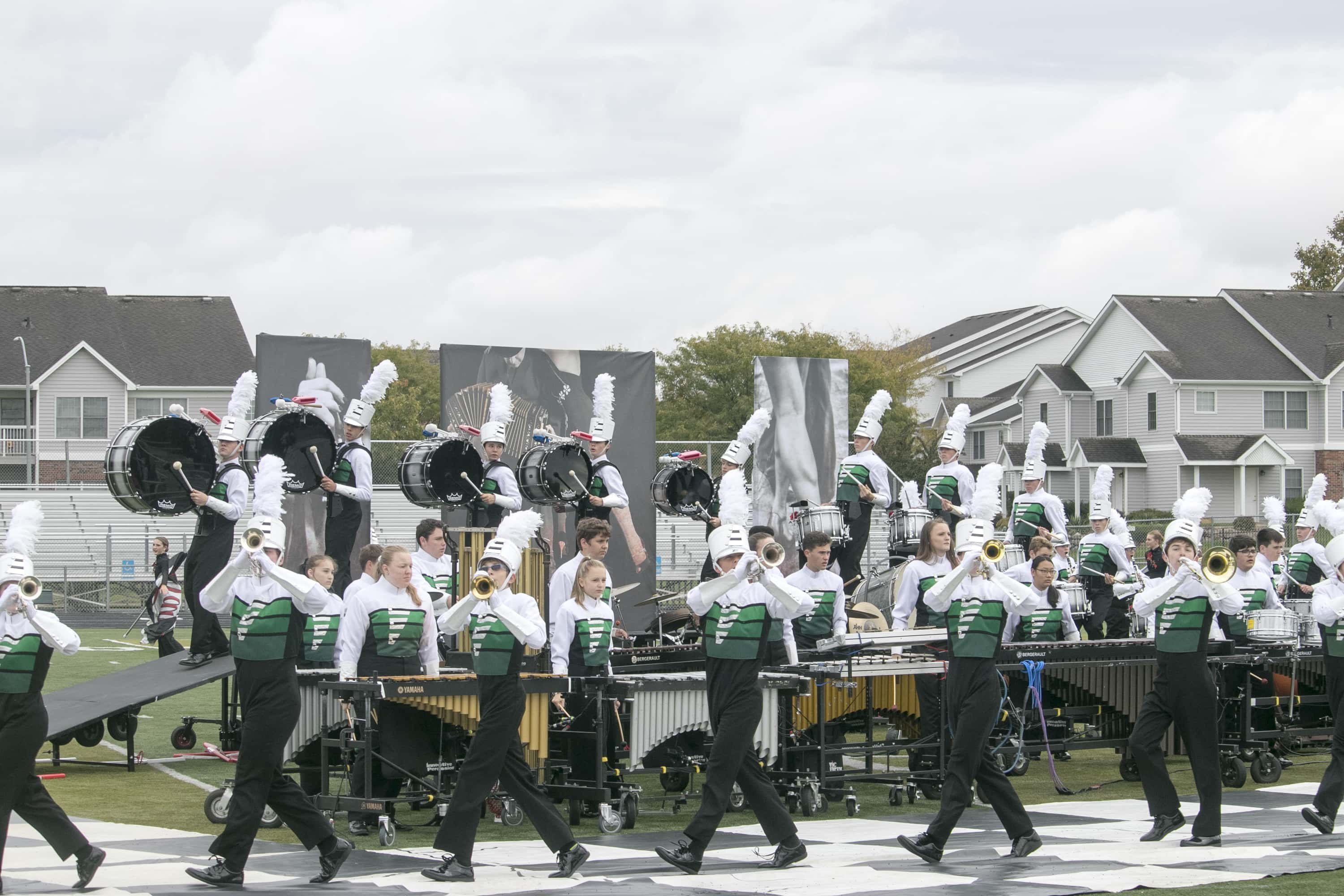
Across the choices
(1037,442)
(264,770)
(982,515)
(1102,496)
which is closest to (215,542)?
(264,770)

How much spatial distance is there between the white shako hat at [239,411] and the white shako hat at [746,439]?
390 cm

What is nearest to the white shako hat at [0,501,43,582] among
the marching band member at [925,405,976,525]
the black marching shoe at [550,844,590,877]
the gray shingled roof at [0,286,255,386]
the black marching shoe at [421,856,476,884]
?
the black marching shoe at [421,856,476,884]

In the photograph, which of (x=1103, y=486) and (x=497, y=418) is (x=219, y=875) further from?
(x=1103, y=486)

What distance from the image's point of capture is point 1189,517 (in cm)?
1071

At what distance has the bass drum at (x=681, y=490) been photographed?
15.3m

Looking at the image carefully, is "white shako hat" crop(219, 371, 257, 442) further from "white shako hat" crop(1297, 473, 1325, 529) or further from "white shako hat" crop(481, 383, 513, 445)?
"white shako hat" crop(1297, 473, 1325, 529)

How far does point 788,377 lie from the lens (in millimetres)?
20422

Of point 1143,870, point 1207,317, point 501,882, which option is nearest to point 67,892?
point 501,882

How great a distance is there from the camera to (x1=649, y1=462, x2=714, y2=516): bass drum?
15.3m

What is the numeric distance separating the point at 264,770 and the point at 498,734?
1149 mm

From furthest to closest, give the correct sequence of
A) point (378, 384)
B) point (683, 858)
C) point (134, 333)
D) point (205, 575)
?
1. point (134, 333)
2. point (378, 384)
3. point (205, 575)
4. point (683, 858)

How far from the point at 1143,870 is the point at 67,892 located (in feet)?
17.5

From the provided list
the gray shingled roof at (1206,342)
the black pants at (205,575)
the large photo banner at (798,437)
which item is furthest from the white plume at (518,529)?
the gray shingled roof at (1206,342)

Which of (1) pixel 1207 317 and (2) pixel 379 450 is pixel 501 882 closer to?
(2) pixel 379 450
